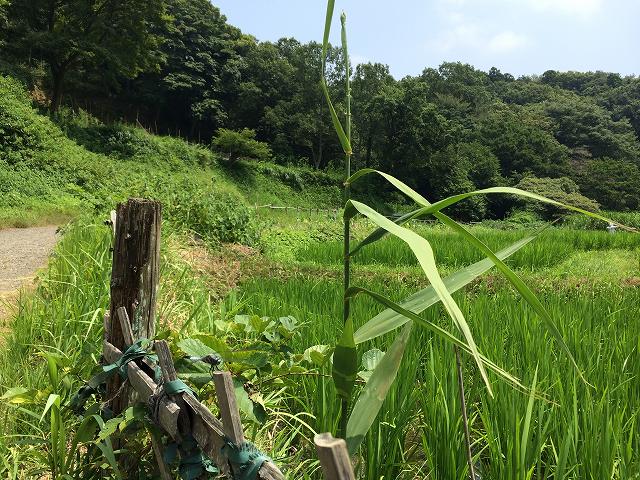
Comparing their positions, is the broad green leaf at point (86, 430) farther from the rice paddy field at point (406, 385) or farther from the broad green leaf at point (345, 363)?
the broad green leaf at point (345, 363)

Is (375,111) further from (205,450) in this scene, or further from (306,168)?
(205,450)

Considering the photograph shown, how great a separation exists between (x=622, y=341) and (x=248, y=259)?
14.9ft

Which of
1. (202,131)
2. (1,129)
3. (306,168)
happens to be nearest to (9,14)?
(1,129)

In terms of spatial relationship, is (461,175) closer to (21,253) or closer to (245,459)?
(21,253)

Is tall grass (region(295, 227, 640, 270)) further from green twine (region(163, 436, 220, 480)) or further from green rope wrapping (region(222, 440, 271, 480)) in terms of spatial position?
green rope wrapping (region(222, 440, 271, 480))

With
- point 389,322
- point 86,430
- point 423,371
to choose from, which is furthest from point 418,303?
point 423,371

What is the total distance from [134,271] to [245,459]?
0.82 metres

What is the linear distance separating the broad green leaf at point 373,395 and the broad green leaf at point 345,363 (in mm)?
28

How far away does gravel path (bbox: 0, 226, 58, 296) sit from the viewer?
4573mm

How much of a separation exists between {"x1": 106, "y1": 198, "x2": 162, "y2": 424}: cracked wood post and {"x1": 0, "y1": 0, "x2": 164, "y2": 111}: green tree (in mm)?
18182

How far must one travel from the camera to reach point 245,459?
2.91 feet

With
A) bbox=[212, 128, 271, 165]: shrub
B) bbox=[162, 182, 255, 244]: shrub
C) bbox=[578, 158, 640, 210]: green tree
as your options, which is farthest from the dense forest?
bbox=[162, 182, 255, 244]: shrub

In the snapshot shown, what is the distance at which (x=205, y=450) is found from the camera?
107 centimetres

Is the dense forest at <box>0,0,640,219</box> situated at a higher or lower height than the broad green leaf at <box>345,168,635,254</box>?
higher
